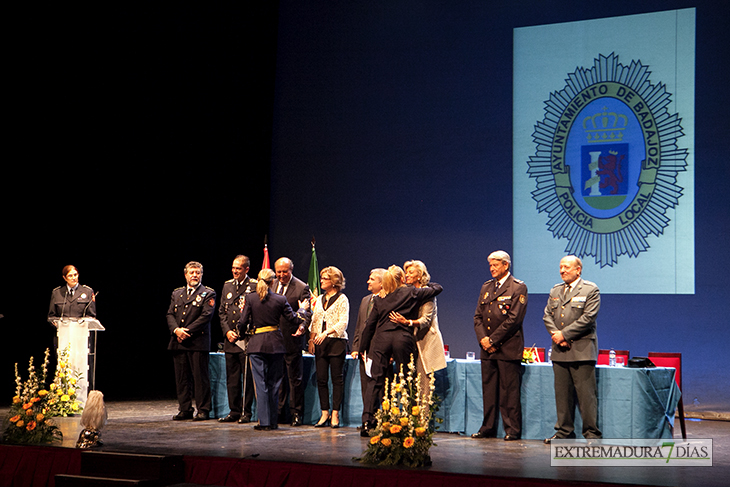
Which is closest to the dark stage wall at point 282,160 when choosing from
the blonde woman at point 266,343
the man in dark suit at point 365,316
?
the man in dark suit at point 365,316

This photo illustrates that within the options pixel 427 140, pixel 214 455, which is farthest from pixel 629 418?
pixel 427 140

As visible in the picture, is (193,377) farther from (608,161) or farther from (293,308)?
(608,161)

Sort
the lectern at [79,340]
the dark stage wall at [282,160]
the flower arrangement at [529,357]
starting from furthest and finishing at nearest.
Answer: the dark stage wall at [282,160] → the lectern at [79,340] → the flower arrangement at [529,357]

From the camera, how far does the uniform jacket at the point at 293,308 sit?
20.1 feet

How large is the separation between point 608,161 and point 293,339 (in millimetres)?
4005

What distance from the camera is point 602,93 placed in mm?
8062

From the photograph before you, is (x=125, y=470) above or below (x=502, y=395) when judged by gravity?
below

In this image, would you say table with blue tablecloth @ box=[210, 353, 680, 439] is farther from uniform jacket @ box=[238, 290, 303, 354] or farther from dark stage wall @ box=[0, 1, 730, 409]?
dark stage wall @ box=[0, 1, 730, 409]

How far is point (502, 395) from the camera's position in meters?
5.66

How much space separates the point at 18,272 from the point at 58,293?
751mm

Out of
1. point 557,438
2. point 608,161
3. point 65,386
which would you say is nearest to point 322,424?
point 557,438

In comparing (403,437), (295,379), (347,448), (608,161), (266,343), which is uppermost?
(608,161)

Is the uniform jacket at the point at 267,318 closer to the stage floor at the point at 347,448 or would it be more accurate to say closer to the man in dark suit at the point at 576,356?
the stage floor at the point at 347,448

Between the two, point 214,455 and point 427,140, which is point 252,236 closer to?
point 427,140
